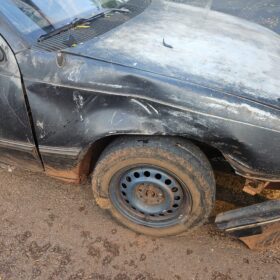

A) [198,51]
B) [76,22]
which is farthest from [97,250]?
[76,22]

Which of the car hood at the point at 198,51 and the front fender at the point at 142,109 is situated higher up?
the car hood at the point at 198,51

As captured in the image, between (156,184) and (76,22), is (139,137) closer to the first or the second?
(156,184)

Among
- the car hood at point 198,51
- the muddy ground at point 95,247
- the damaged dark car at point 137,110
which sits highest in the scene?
the car hood at point 198,51

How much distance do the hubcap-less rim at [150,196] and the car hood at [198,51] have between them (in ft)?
2.23

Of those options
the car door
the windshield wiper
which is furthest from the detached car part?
the windshield wiper

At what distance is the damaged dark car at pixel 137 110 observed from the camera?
6.58 ft

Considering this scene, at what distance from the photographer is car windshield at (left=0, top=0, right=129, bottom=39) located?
230cm

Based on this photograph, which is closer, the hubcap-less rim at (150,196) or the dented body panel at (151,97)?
the dented body panel at (151,97)

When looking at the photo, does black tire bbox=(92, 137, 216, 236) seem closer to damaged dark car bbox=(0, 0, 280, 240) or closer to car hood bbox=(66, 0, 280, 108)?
damaged dark car bbox=(0, 0, 280, 240)

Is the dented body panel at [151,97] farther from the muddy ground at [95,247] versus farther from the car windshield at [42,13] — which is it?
the muddy ground at [95,247]

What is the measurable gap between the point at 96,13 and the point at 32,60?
103 centimetres

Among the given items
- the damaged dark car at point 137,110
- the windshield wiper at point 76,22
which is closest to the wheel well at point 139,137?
the damaged dark car at point 137,110

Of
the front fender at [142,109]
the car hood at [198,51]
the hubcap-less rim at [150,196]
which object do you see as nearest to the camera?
the front fender at [142,109]

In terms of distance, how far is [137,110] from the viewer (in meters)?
2.05
